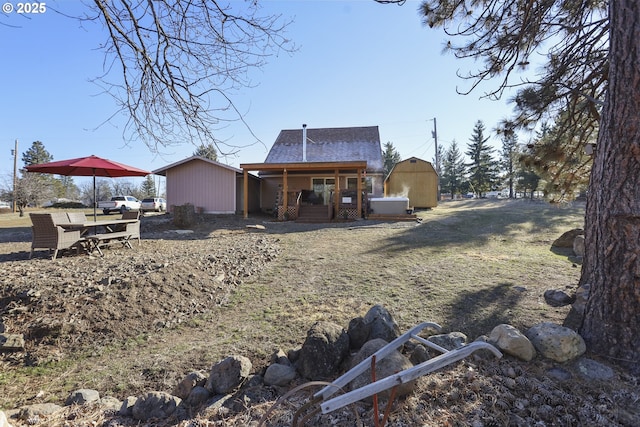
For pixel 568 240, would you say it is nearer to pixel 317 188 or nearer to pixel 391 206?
pixel 391 206

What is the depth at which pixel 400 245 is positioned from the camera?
7871 mm

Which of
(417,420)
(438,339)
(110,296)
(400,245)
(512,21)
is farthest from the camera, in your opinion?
(400,245)

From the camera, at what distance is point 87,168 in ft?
25.5

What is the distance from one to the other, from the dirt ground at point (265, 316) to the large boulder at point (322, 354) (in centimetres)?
29

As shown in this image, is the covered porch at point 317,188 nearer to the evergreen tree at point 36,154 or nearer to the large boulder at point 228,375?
the large boulder at point 228,375

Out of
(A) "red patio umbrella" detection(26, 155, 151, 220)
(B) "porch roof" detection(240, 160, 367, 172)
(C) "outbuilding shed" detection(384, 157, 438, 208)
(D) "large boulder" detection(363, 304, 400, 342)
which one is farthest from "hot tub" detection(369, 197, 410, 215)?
(D) "large boulder" detection(363, 304, 400, 342)

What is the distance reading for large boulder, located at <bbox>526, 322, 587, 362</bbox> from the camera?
8.64 ft

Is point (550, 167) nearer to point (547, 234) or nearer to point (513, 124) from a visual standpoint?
point (513, 124)

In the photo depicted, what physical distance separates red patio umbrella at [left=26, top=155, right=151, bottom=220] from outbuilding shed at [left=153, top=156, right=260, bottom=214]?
7.18m

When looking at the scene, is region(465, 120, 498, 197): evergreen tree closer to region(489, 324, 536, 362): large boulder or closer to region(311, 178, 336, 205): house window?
region(311, 178, 336, 205): house window

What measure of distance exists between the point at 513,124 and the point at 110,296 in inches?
290

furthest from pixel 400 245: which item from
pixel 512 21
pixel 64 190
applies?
pixel 64 190

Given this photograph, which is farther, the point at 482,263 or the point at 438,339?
the point at 482,263

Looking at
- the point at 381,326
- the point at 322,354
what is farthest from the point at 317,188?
the point at 322,354
